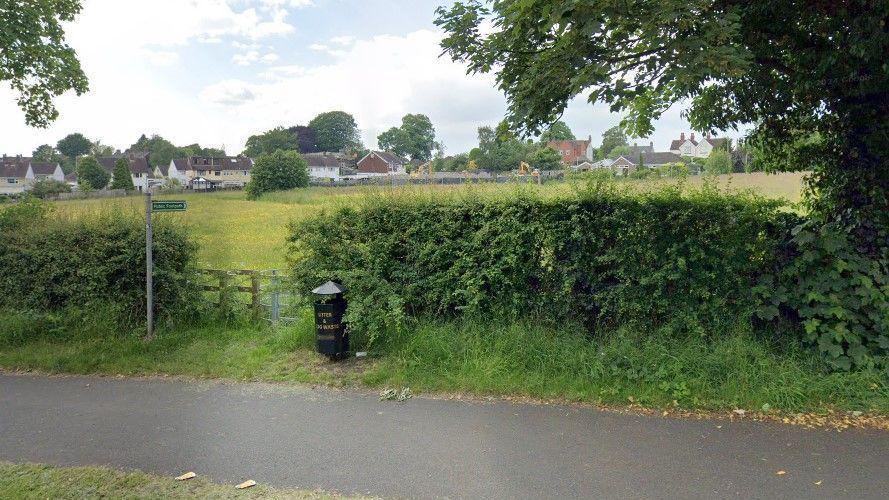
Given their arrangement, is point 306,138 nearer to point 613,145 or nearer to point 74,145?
point 74,145

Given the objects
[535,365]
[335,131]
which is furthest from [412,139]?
[535,365]

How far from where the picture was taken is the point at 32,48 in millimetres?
10031

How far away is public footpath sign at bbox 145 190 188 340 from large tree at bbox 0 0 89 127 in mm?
4481

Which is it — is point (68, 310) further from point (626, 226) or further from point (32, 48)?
point (626, 226)

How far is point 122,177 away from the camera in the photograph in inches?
497

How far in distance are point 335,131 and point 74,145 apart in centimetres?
1353

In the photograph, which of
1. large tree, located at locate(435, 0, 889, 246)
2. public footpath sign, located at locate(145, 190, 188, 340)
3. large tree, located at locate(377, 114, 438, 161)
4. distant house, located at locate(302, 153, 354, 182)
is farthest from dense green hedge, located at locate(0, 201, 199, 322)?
large tree, located at locate(377, 114, 438, 161)

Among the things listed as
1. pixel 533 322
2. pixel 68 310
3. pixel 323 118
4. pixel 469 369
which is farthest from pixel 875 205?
pixel 323 118

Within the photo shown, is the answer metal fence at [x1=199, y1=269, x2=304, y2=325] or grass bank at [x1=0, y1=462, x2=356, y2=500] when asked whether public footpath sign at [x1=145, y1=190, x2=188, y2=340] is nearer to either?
metal fence at [x1=199, y1=269, x2=304, y2=325]

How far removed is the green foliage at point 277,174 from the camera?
50.0 feet

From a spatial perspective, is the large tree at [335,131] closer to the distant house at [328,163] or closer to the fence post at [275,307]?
the distant house at [328,163]

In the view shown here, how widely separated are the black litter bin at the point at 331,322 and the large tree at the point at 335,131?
2255 cm

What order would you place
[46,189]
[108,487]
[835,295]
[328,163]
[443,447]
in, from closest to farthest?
[108,487], [443,447], [835,295], [46,189], [328,163]

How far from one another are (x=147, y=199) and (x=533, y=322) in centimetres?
548
